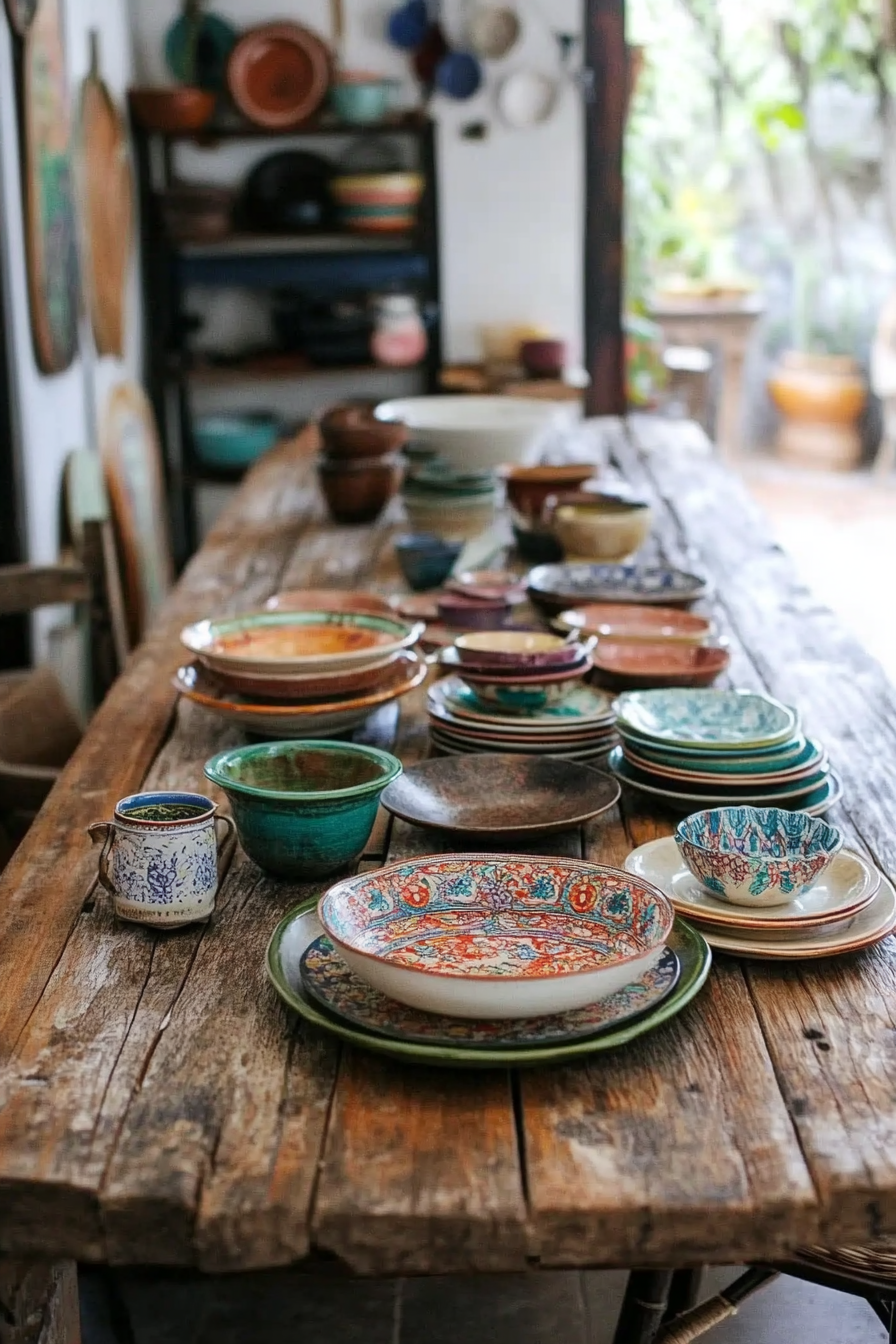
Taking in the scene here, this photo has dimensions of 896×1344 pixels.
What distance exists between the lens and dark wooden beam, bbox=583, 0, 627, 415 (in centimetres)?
536

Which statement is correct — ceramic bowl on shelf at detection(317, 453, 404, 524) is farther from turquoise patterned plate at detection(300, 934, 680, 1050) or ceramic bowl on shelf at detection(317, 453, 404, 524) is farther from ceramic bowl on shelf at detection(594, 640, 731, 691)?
turquoise patterned plate at detection(300, 934, 680, 1050)

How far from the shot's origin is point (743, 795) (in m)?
A: 1.64

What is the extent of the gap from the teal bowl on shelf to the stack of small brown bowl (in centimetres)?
212

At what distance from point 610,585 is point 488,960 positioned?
1270mm

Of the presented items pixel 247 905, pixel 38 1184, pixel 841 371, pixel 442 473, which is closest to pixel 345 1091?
pixel 38 1184

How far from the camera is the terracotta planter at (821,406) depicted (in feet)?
26.2

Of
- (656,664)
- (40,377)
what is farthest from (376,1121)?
(40,377)

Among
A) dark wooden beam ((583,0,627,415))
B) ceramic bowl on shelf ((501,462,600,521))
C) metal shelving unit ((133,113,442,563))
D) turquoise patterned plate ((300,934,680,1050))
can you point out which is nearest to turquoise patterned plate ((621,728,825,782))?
turquoise patterned plate ((300,934,680,1050))

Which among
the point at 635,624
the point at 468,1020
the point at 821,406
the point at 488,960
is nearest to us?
the point at 468,1020

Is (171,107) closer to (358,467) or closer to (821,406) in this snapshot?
(358,467)

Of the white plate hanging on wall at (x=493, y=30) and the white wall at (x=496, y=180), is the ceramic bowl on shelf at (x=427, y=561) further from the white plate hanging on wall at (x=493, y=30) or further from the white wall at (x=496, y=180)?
the white plate hanging on wall at (x=493, y=30)

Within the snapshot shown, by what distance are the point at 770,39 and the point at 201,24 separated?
11.9 ft

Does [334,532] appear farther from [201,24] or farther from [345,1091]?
[201,24]

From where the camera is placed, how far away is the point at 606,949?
1.28m
